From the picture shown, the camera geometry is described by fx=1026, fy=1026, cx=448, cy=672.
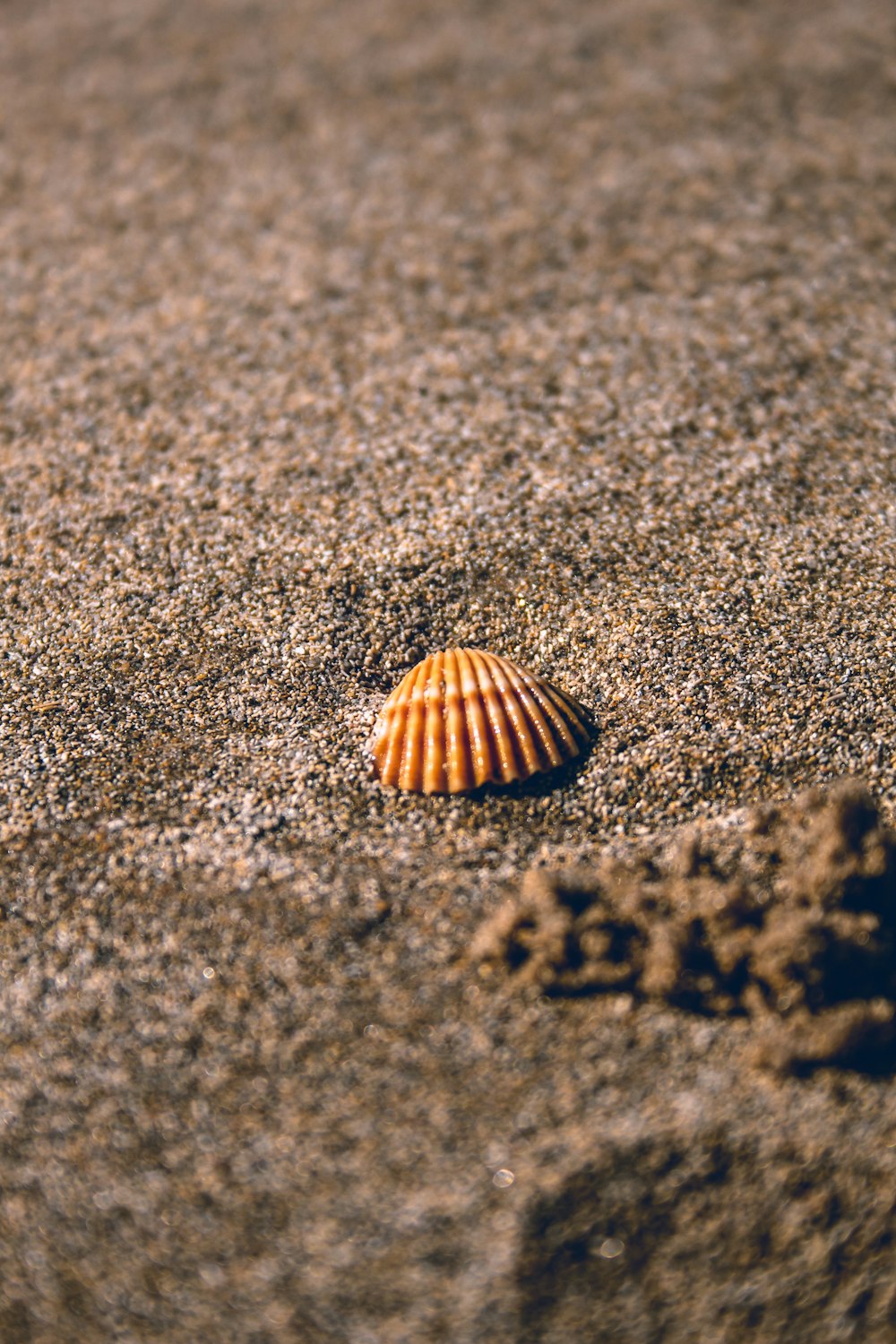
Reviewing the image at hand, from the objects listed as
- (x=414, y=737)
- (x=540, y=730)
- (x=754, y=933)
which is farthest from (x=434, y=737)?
(x=754, y=933)

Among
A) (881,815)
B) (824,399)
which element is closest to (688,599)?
(881,815)

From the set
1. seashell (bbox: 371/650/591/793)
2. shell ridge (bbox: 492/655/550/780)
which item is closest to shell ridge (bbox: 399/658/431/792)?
seashell (bbox: 371/650/591/793)

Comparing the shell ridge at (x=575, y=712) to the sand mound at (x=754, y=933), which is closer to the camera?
the sand mound at (x=754, y=933)

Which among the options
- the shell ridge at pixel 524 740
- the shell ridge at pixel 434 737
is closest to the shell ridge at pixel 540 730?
the shell ridge at pixel 524 740

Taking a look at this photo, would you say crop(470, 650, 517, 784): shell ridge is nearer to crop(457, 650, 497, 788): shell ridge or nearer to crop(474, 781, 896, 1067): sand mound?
crop(457, 650, 497, 788): shell ridge

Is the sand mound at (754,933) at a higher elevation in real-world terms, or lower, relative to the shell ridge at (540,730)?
lower

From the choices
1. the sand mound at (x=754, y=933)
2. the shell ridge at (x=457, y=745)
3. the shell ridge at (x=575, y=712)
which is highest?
the shell ridge at (x=457, y=745)

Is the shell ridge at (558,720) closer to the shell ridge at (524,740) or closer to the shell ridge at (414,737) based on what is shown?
the shell ridge at (524,740)

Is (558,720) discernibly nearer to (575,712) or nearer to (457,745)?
(575,712)
